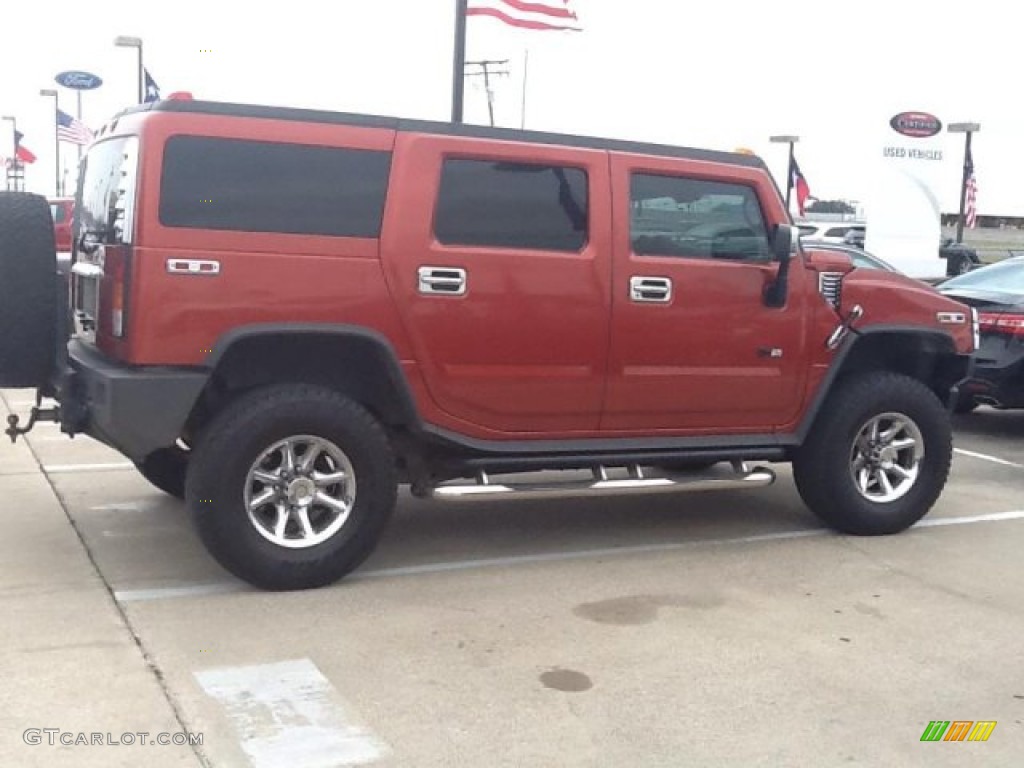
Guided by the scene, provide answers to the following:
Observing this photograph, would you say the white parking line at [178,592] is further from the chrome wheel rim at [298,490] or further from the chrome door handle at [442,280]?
the chrome door handle at [442,280]

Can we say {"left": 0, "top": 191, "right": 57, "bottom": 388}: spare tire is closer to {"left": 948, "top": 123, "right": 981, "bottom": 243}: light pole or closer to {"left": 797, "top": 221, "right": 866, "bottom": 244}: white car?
{"left": 797, "top": 221, "right": 866, "bottom": 244}: white car

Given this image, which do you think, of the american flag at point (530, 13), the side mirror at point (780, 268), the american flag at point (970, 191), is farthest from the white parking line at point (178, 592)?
the american flag at point (970, 191)

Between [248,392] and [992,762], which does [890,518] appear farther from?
[248,392]

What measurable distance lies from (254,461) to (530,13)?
7772 mm

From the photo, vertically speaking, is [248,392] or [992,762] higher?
[248,392]

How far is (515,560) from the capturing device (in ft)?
19.0

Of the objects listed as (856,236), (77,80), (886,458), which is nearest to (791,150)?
(856,236)

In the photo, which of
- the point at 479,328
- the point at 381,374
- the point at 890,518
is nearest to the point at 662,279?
the point at 479,328

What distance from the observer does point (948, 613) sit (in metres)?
→ 5.13

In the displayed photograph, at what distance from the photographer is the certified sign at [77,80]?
2797 cm

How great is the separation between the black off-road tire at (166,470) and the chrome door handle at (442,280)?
67.6 inches

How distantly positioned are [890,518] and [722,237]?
1.86 metres

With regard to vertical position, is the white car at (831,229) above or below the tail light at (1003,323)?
above

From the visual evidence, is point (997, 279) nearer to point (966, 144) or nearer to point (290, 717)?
point (290, 717)
